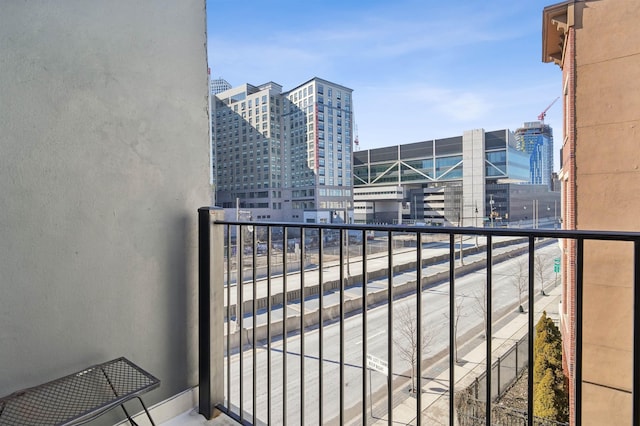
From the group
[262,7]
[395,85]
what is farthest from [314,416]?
[395,85]

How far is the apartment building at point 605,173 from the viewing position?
15.7ft

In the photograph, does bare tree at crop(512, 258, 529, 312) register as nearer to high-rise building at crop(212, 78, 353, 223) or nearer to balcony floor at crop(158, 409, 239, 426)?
balcony floor at crop(158, 409, 239, 426)

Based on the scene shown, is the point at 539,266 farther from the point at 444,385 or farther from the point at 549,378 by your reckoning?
the point at 444,385

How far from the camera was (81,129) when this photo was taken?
4.24 feet

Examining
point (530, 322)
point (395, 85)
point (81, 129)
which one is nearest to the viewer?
point (530, 322)

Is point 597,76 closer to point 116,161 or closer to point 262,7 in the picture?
point 262,7

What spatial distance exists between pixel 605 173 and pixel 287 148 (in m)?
33.2

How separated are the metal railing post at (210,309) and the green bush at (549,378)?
5.17 meters

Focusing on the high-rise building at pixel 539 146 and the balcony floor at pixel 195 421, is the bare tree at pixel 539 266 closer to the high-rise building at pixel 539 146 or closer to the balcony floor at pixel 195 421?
the balcony floor at pixel 195 421

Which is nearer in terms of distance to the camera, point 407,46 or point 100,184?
point 100,184

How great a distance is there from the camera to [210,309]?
5.28ft

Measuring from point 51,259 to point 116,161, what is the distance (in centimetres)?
44

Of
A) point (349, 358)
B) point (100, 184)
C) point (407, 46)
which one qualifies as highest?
point (407, 46)

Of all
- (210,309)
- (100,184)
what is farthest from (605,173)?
(100,184)
